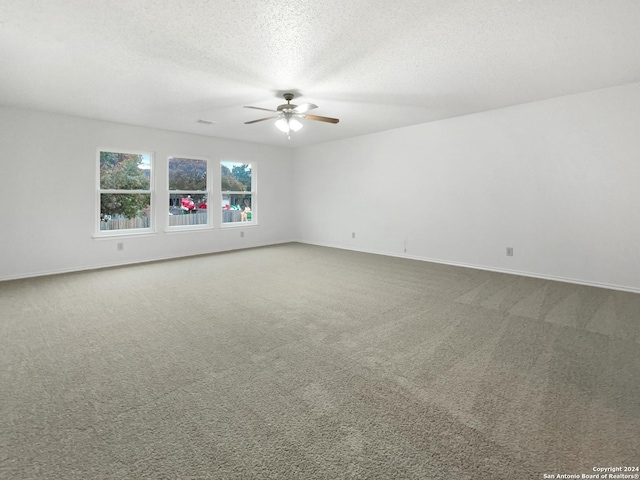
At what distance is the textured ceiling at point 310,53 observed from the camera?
249 cm

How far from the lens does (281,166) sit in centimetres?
848

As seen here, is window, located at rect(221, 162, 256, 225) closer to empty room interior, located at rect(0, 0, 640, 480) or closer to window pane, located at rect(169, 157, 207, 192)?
empty room interior, located at rect(0, 0, 640, 480)

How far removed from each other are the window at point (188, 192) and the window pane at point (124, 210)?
0.48m

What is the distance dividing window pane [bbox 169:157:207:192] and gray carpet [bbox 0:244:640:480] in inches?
126

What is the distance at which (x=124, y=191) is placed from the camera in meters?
5.96

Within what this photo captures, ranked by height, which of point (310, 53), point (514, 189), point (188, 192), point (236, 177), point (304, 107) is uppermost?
point (310, 53)

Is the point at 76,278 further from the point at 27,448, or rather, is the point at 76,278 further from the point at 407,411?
the point at 407,411

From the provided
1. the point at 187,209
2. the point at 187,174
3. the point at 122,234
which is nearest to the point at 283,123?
the point at 187,174

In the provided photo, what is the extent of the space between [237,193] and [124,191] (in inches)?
94.0

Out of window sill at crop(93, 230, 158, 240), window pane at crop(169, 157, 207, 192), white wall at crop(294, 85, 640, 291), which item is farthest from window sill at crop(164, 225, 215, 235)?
white wall at crop(294, 85, 640, 291)

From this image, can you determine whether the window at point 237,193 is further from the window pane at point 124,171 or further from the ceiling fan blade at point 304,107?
the ceiling fan blade at point 304,107

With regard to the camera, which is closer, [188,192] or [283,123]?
[283,123]

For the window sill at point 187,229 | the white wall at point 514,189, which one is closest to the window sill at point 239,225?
the window sill at point 187,229

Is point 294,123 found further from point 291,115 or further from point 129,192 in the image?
point 129,192
